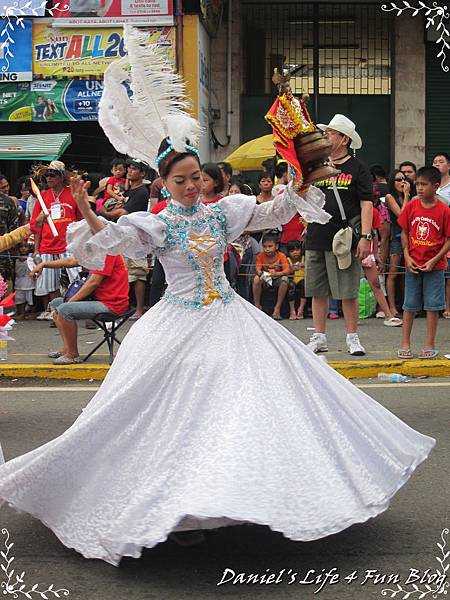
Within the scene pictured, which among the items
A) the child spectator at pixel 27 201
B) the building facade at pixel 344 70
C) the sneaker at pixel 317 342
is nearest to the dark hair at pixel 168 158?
the sneaker at pixel 317 342

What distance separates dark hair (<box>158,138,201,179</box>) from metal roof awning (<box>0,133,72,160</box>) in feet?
38.3

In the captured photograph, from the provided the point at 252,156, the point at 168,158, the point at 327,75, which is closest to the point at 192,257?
the point at 168,158

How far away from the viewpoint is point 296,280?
12.9 metres

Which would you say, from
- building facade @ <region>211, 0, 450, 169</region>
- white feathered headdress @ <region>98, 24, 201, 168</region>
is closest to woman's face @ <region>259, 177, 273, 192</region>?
building facade @ <region>211, 0, 450, 169</region>

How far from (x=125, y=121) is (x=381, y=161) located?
1455 cm

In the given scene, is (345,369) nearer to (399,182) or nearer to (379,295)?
(379,295)

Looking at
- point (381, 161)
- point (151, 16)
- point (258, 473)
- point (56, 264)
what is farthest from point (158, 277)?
point (381, 161)

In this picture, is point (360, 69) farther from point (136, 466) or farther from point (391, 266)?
point (136, 466)

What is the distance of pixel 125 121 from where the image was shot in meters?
5.63

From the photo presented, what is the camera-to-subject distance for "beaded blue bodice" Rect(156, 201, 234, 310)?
514 cm

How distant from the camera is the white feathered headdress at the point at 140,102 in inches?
220

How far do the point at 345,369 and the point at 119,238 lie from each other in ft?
16.0

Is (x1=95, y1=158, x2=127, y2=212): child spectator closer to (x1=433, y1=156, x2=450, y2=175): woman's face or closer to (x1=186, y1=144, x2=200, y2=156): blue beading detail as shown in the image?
(x1=433, y1=156, x2=450, y2=175): woman's face

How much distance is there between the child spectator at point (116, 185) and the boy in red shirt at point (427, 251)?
169 inches
